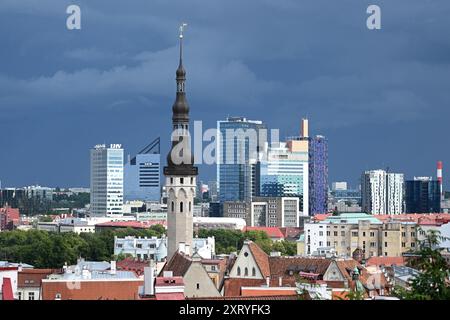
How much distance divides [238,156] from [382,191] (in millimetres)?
7202

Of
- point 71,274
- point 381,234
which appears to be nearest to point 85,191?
point 381,234

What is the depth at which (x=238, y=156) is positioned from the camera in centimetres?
5269

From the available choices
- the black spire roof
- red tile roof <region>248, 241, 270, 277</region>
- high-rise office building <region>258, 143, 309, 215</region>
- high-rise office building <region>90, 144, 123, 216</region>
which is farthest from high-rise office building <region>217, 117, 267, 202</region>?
red tile roof <region>248, 241, 270, 277</region>

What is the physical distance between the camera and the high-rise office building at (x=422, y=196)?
51.9m

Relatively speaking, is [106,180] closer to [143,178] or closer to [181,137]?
[143,178]

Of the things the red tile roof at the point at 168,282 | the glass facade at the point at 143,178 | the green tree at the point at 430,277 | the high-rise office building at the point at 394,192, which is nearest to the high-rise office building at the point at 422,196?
the high-rise office building at the point at 394,192

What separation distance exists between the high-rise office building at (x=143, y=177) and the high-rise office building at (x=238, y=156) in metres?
2.63

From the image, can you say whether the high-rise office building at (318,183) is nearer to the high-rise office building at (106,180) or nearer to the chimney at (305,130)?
the chimney at (305,130)

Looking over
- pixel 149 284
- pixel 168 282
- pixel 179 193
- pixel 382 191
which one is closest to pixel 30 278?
pixel 168 282

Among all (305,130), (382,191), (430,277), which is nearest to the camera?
(430,277)

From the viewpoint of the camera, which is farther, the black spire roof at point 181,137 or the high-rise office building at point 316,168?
the high-rise office building at point 316,168

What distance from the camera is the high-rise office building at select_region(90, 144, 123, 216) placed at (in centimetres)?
4494

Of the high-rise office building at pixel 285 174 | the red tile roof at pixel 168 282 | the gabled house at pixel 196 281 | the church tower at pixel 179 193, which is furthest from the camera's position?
the high-rise office building at pixel 285 174
